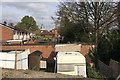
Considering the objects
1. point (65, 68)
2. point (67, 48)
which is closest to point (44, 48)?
point (67, 48)

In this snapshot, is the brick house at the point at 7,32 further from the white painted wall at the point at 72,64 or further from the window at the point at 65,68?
the window at the point at 65,68

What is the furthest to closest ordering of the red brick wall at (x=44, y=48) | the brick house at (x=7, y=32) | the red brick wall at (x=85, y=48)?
the brick house at (x=7, y=32) < the red brick wall at (x=44, y=48) < the red brick wall at (x=85, y=48)

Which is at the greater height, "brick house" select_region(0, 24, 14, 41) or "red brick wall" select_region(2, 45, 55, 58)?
"brick house" select_region(0, 24, 14, 41)

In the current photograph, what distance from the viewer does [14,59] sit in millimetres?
18703

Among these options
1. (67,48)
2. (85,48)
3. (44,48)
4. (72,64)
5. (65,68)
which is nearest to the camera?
(65,68)

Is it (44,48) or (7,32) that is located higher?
(7,32)

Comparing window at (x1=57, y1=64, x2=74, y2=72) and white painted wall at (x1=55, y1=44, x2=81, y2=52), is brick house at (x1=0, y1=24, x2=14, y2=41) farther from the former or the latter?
window at (x1=57, y1=64, x2=74, y2=72)

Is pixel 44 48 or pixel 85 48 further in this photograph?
pixel 44 48

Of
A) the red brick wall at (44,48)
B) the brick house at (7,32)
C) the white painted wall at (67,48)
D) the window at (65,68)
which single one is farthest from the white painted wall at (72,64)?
the brick house at (7,32)

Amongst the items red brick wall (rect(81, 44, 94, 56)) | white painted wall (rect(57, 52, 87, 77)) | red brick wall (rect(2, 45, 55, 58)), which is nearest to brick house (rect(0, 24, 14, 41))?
red brick wall (rect(2, 45, 55, 58))

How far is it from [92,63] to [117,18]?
9356 millimetres

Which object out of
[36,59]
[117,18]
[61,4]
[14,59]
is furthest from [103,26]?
[14,59]

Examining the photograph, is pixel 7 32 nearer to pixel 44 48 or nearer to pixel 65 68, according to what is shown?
pixel 44 48

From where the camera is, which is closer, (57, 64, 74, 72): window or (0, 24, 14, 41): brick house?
(57, 64, 74, 72): window
